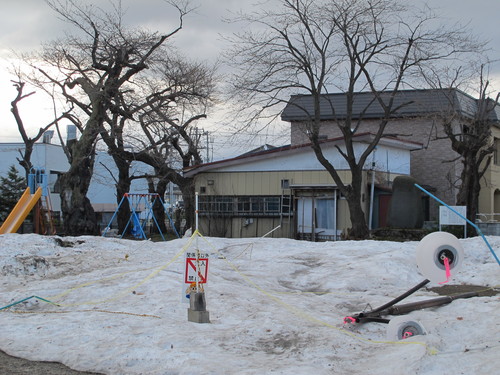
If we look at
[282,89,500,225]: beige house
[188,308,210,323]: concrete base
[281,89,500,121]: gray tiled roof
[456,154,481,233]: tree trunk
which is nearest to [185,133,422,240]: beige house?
[281,89,500,121]: gray tiled roof

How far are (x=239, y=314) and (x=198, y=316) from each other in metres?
0.78

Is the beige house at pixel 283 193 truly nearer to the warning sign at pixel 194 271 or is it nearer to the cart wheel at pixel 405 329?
the warning sign at pixel 194 271

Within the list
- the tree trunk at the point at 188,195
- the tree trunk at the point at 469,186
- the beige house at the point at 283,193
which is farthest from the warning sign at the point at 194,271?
the tree trunk at the point at 188,195

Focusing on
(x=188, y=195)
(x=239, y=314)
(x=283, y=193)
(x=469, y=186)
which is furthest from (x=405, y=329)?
(x=188, y=195)

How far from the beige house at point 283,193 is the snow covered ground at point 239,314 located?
8807 millimetres

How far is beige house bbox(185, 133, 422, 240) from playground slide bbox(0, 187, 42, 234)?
7.13m

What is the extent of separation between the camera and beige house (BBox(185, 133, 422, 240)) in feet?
74.8

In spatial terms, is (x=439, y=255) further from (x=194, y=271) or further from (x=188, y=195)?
(x=188, y=195)

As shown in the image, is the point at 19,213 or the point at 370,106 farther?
the point at 370,106

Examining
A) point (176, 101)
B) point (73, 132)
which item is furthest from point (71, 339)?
point (73, 132)

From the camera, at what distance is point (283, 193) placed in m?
23.3

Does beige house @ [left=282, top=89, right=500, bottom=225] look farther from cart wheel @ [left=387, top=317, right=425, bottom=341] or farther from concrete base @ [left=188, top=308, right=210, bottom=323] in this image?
cart wheel @ [left=387, top=317, right=425, bottom=341]

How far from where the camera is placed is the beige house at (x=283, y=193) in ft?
74.8

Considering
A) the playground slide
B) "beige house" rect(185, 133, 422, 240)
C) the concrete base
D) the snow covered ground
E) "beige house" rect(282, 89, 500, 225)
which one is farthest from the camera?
"beige house" rect(282, 89, 500, 225)
